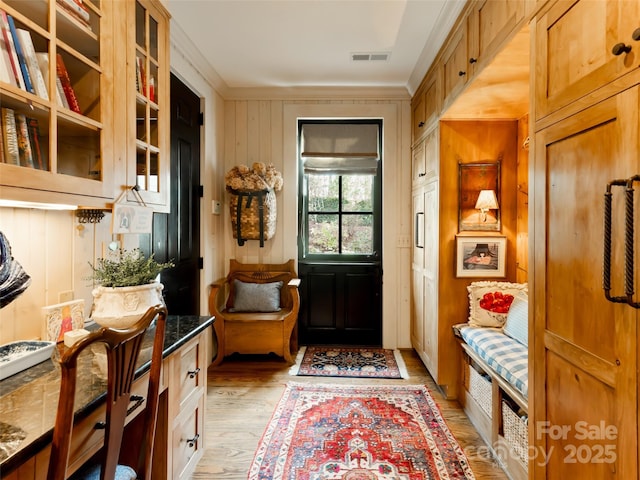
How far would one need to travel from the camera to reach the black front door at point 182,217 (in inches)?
105

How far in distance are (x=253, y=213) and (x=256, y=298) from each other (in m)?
0.83

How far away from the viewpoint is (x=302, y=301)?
388cm

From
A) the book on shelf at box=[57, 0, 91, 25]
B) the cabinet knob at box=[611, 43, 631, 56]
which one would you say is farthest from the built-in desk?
the cabinet knob at box=[611, 43, 631, 56]

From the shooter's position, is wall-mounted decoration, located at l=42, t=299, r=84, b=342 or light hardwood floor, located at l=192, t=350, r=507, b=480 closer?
wall-mounted decoration, located at l=42, t=299, r=84, b=342

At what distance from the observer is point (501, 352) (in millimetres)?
2068

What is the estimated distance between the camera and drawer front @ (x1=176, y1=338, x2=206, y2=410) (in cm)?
166

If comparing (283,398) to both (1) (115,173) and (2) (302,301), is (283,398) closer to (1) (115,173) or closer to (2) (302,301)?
(2) (302,301)

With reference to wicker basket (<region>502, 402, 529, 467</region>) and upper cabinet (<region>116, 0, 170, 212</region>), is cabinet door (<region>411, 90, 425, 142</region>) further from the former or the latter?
wicker basket (<region>502, 402, 529, 467</region>)

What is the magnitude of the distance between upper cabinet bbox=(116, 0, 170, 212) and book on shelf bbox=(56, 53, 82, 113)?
0.21m

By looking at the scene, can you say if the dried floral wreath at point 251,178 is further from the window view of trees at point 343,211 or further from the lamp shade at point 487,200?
the lamp shade at point 487,200

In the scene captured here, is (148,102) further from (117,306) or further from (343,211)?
(343,211)

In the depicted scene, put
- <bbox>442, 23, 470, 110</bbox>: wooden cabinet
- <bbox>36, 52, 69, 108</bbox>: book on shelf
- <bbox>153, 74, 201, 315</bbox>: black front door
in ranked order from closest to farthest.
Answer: <bbox>36, 52, 69, 108</bbox>: book on shelf → <bbox>442, 23, 470, 110</bbox>: wooden cabinet → <bbox>153, 74, 201, 315</bbox>: black front door

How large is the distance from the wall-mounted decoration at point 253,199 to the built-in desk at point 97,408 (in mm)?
1673

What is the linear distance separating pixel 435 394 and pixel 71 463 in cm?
248
